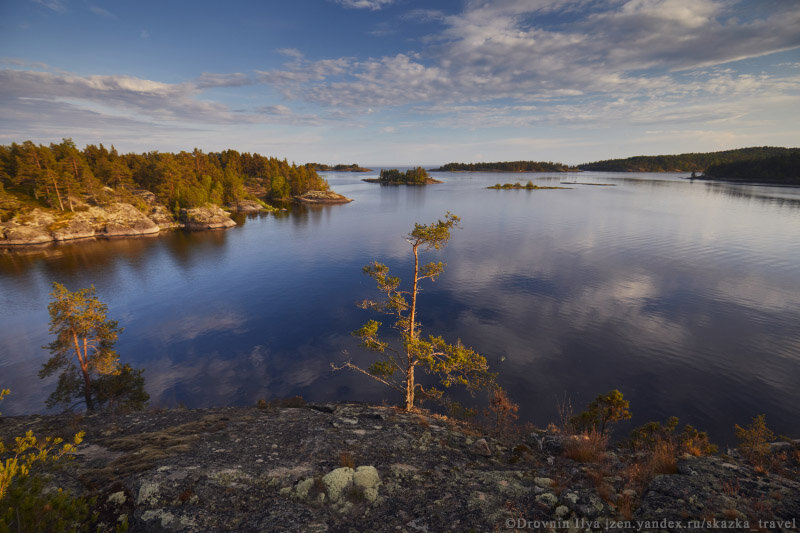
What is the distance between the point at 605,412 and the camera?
77.7 ft

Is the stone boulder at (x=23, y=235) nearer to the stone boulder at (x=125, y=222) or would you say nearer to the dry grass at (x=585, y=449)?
the stone boulder at (x=125, y=222)

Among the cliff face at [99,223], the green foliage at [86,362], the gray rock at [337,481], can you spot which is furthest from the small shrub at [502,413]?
the cliff face at [99,223]

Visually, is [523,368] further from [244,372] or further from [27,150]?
[27,150]

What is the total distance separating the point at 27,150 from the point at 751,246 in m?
206

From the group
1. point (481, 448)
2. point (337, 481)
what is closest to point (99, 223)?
point (337, 481)

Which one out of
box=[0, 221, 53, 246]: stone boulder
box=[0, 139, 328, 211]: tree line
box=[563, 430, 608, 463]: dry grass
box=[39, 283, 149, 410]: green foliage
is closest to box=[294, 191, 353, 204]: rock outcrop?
box=[0, 139, 328, 211]: tree line

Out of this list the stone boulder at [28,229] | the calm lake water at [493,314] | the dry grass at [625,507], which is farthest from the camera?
the stone boulder at [28,229]

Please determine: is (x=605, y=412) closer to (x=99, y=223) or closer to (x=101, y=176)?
(x=99, y=223)

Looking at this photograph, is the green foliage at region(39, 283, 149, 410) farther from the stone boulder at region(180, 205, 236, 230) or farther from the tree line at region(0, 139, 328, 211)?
the stone boulder at region(180, 205, 236, 230)

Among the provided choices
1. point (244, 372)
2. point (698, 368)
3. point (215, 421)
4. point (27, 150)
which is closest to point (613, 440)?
point (698, 368)

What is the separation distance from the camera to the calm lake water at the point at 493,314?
33625mm

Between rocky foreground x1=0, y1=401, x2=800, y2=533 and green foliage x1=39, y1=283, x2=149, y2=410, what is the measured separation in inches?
524

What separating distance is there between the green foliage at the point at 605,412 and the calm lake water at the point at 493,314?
5.66 m

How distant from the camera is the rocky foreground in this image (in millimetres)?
9984
